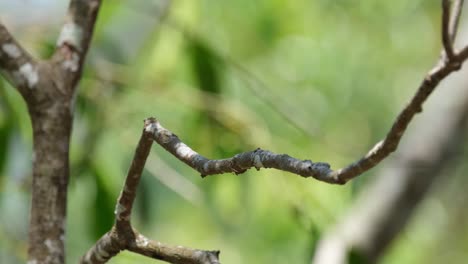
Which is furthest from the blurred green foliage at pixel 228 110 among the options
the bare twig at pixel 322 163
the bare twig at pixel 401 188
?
the bare twig at pixel 322 163

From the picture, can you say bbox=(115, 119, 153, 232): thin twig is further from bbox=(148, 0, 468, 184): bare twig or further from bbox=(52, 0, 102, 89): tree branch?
bbox=(52, 0, 102, 89): tree branch

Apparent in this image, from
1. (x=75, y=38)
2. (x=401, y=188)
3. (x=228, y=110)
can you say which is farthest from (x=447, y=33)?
(x=401, y=188)

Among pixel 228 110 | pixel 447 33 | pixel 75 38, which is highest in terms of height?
pixel 228 110

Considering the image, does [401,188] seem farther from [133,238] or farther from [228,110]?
[133,238]

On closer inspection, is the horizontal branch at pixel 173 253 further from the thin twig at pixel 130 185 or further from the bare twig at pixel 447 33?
the bare twig at pixel 447 33

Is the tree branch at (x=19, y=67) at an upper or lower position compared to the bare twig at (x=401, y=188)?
lower
